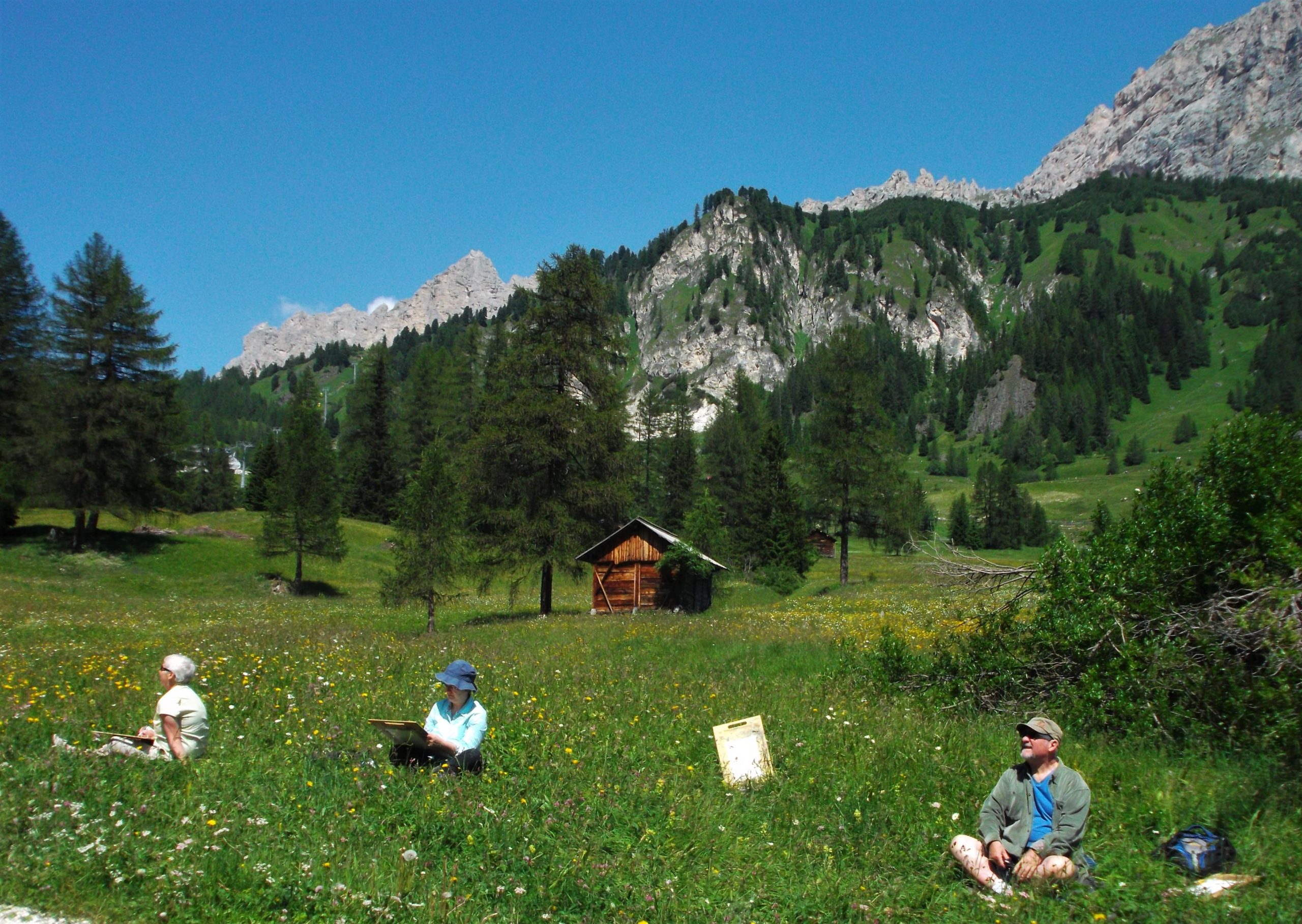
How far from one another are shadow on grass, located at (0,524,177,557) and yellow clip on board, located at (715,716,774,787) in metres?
37.9

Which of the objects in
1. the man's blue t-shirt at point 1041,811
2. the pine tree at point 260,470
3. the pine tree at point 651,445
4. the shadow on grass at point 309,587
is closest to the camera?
the man's blue t-shirt at point 1041,811

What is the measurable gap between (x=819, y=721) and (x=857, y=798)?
2409 millimetres

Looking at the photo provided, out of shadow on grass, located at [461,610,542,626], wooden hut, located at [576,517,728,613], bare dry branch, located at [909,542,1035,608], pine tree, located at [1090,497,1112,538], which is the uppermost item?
pine tree, located at [1090,497,1112,538]

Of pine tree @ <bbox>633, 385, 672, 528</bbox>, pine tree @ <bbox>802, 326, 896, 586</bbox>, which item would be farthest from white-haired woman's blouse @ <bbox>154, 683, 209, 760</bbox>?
pine tree @ <bbox>633, 385, 672, 528</bbox>

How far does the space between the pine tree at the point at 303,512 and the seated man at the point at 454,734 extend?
36.7 m

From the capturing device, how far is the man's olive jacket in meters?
5.86

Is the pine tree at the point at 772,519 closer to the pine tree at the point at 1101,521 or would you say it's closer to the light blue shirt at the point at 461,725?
the pine tree at the point at 1101,521

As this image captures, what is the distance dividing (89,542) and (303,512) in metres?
9.07

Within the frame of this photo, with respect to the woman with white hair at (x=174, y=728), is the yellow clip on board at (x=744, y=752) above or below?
below

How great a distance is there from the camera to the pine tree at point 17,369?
3569cm

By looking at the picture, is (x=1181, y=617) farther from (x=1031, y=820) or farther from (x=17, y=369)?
(x=17, y=369)

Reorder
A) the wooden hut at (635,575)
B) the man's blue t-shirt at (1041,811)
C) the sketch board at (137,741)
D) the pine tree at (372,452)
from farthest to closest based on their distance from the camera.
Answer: the pine tree at (372,452)
the wooden hut at (635,575)
the sketch board at (137,741)
the man's blue t-shirt at (1041,811)

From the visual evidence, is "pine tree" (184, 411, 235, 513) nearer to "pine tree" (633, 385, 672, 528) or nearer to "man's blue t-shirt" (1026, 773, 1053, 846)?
"pine tree" (633, 385, 672, 528)

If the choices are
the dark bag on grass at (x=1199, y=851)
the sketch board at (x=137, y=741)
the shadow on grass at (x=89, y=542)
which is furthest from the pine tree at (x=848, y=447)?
the sketch board at (x=137, y=741)
